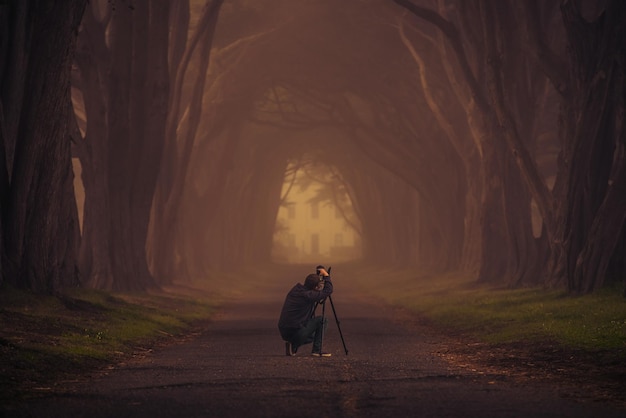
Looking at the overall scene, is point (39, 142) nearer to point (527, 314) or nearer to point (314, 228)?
point (527, 314)

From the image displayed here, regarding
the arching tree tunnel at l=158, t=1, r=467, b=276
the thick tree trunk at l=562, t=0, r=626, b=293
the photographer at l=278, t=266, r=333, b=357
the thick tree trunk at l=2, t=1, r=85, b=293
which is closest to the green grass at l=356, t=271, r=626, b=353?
the thick tree trunk at l=562, t=0, r=626, b=293

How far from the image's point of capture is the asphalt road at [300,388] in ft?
31.2

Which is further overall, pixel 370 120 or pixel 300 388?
pixel 370 120

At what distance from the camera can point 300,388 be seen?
1104cm

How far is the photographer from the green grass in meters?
3.59

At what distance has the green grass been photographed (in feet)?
54.8

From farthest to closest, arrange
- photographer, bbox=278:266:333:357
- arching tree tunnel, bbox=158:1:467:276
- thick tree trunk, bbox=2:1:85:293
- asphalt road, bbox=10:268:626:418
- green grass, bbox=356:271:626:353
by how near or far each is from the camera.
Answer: arching tree tunnel, bbox=158:1:467:276 → thick tree trunk, bbox=2:1:85:293 → green grass, bbox=356:271:626:353 → photographer, bbox=278:266:333:357 → asphalt road, bbox=10:268:626:418

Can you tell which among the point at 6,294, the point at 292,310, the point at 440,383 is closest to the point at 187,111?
the point at 6,294

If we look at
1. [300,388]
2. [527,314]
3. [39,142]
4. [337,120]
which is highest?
[337,120]

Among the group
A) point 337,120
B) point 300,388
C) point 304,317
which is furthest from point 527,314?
point 337,120

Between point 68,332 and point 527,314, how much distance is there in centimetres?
960

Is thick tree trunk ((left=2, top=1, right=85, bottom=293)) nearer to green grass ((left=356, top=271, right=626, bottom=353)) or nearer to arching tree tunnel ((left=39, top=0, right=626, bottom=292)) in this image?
arching tree tunnel ((left=39, top=0, right=626, bottom=292))

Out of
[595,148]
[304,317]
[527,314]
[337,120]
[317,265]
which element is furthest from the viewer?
[337,120]

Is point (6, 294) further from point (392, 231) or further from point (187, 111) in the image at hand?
point (392, 231)
